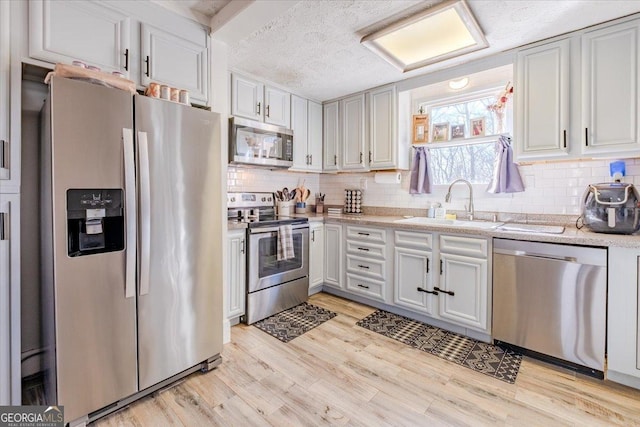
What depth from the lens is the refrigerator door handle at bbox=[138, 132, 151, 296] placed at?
A: 1604mm

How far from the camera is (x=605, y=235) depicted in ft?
6.50

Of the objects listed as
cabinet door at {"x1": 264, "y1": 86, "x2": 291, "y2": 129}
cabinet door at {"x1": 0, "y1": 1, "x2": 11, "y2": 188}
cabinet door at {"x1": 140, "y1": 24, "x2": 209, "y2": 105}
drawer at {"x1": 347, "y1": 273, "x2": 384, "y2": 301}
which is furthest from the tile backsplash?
cabinet door at {"x1": 0, "y1": 1, "x2": 11, "y2": 188}

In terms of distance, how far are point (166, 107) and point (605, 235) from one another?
286cm

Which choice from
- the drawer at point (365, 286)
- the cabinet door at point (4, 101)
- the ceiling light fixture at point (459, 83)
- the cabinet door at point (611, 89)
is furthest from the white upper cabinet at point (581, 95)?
the cabinet door at point (4, 101)

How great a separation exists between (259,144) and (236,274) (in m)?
1.28

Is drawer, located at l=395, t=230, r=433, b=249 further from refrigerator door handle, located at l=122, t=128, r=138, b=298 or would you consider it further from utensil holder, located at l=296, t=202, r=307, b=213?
refrigerator door handle, located at l=122, t=128, r=138, b=298

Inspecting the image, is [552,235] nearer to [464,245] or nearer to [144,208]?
[464,245]

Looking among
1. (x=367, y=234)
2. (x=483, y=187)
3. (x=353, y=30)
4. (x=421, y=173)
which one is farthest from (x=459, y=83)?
(x=367, y=234)

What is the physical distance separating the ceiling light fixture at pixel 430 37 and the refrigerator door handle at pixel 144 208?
169cm

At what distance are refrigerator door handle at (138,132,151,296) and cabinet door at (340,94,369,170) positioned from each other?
2.38m

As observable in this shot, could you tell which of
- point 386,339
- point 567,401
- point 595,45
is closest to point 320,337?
point 386,339

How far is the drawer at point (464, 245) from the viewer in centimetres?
235

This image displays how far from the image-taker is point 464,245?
243 cm

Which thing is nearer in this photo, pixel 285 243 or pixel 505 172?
pixel 505 172
